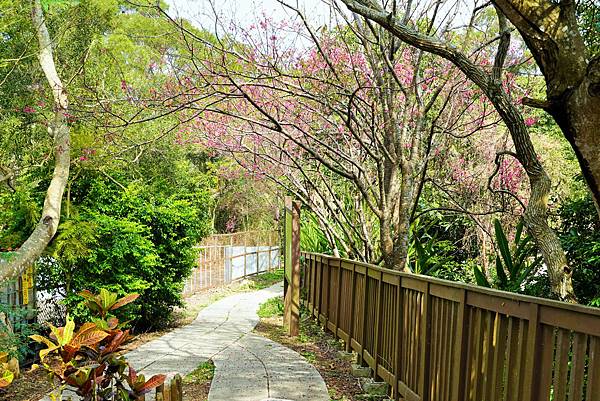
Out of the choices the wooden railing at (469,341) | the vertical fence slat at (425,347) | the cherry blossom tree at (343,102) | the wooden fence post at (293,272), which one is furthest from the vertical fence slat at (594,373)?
the wooden fence post at (293,272)

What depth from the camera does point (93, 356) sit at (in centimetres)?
335

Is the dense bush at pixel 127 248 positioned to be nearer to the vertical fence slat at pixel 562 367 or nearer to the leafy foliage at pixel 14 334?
the leafy foliage at pixel 14 334

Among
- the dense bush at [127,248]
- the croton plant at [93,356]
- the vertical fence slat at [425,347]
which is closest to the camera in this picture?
the croton plant at [93,356]

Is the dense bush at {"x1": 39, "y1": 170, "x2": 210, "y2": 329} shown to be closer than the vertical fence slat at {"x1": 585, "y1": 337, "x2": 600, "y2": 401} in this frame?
No

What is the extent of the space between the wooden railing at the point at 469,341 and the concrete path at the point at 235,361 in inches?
31.0

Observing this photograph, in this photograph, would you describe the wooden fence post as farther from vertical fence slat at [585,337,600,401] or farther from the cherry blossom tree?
vertical fence slat at [585,337,600,401]

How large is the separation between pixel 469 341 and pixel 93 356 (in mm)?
2257

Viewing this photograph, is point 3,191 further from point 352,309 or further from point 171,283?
point 352,309

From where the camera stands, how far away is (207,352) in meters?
7.87

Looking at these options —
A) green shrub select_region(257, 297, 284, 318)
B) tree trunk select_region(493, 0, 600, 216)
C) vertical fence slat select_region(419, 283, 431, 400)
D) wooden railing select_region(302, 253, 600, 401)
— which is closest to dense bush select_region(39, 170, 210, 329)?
green shrub select_region(257, 297, 284, 318)

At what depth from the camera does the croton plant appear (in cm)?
321

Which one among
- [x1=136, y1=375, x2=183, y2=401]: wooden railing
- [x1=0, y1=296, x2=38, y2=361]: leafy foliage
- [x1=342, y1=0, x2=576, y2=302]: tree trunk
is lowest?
[x1=0, y1=296, x2=38, y2=361]: leafy foliage

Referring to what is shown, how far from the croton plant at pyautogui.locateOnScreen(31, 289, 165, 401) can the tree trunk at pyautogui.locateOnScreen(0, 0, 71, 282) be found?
371cm

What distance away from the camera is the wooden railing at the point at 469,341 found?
103 inches
